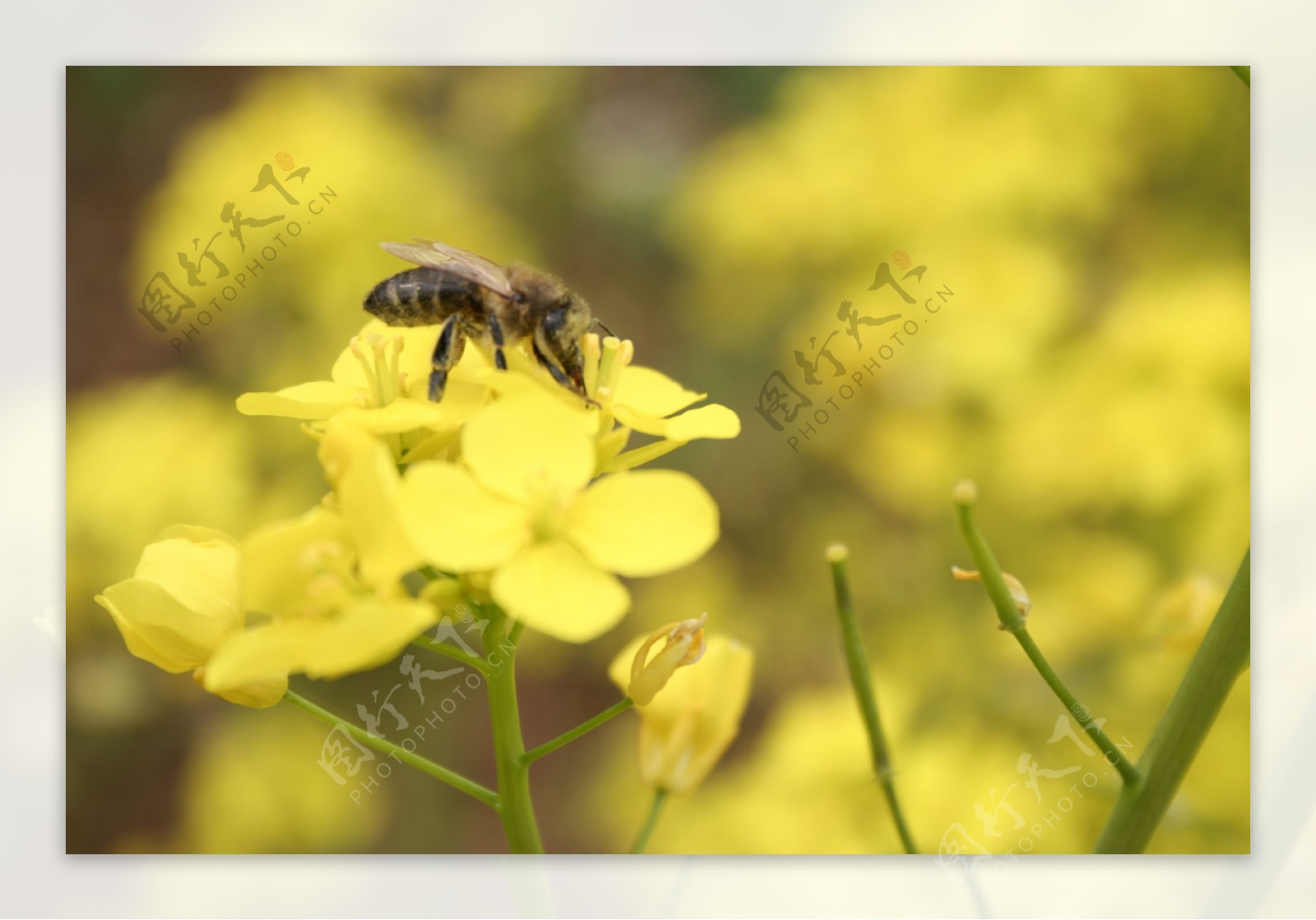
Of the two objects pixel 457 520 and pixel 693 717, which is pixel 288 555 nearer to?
pixel 457 520

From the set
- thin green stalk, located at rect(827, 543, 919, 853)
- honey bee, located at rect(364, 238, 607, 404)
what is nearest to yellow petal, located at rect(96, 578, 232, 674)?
honey bee, located at rect(364, 238, 607, 404)

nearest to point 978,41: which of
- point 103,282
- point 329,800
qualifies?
point 103,282

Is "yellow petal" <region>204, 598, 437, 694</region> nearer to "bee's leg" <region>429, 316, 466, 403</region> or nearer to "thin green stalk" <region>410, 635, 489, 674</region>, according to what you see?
"thin green stalk" <region>410, 635, 489, 674</region>

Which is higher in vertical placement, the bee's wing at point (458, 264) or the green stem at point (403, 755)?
the bee's wing at point (458, 264)

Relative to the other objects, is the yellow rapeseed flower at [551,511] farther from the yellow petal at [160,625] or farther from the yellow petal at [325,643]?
the yellow petal at [160,625]

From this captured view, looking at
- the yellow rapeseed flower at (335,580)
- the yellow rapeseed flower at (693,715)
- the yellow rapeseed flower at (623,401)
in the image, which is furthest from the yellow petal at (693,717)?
the yellow rapeseed flower at (335,580)
